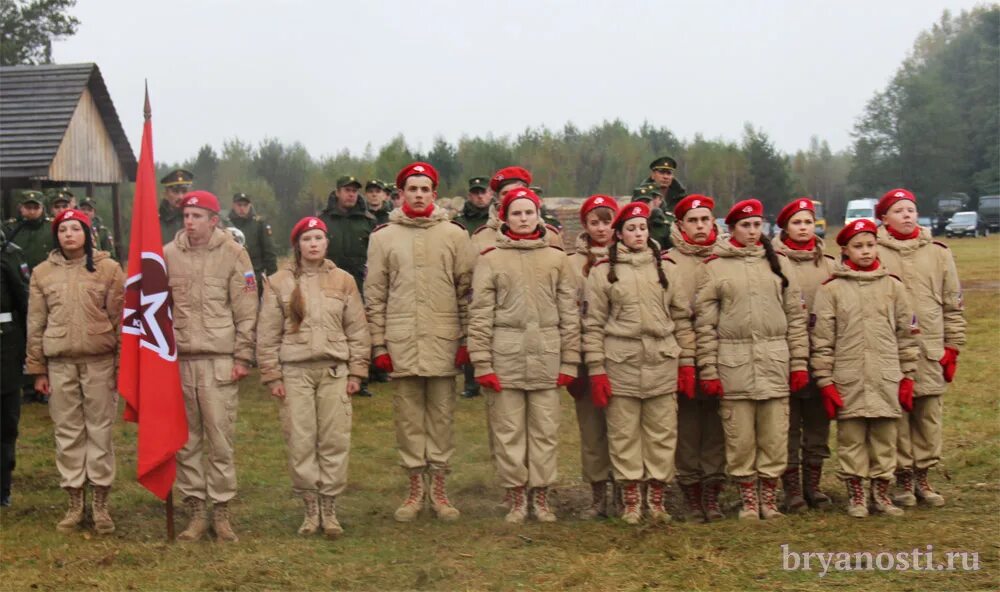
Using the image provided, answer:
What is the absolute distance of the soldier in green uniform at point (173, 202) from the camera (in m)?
11.9

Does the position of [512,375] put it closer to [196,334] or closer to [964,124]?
[196,334]

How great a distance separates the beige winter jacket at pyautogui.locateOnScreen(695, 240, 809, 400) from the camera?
24.0 feet

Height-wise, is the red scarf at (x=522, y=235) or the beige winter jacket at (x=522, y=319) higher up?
the red scarf at (x=522, y=235)

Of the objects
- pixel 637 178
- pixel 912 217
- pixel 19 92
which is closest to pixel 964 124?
pixel 637 178

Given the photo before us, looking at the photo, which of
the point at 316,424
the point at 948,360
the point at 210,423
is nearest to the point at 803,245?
the point at 948,360

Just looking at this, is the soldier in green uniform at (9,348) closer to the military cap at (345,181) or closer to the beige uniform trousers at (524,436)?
the beige uniform trousers at (524,436)

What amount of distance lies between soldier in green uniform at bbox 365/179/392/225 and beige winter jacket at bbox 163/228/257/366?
19.2ft

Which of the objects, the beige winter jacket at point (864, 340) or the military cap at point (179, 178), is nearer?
the beige winter jacket at point (864, 340)

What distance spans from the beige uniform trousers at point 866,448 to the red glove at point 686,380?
1.07 m

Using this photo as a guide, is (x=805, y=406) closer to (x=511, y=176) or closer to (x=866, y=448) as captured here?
(x=866, y=448)

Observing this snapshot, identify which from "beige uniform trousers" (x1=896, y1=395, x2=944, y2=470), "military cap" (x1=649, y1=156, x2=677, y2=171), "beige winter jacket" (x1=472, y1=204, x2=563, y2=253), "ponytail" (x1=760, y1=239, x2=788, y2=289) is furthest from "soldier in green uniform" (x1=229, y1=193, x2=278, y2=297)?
"beige uniform trousers" (x1=896, y1=395, x2=944, y2=470)

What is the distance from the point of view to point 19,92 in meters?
21.9

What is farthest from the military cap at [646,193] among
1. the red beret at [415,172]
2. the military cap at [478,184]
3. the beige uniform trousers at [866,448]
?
the beige uniform trousers at [866,448]

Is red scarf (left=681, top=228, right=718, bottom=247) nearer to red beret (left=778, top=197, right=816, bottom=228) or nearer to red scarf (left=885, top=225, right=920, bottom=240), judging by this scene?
red beret (left=778, top=197, right=816, bottom=228)
